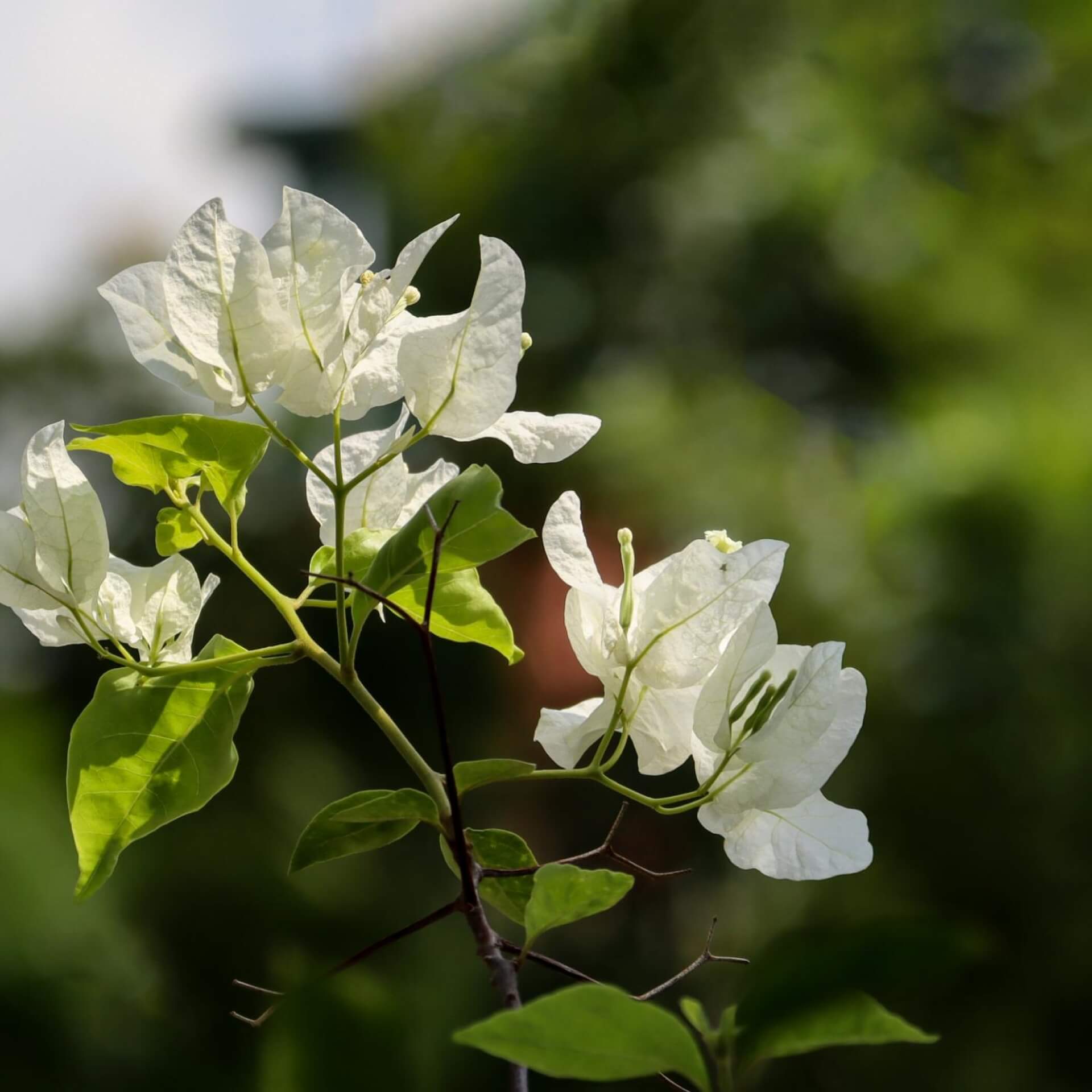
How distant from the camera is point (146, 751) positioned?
0.29 meters

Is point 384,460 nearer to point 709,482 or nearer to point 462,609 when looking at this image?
point 462,609

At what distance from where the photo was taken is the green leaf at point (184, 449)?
0.27m

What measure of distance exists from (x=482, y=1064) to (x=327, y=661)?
2.77 meters

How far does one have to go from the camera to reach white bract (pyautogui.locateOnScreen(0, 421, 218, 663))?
276 mm

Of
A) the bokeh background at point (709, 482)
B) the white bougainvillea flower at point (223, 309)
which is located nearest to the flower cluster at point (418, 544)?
the white bougainvillea flower at point (223, 309)

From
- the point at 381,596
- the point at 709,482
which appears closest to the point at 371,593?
the point at 381,596

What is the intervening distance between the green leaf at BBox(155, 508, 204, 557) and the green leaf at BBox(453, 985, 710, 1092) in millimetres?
173

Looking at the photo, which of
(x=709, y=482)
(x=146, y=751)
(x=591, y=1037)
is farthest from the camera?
(x=709, y=482)

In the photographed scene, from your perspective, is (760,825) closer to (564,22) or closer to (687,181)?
(687,181)

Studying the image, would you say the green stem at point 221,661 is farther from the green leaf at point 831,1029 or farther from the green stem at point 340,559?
the green leaf at point 831,1029

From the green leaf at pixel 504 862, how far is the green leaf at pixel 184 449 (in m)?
0.10

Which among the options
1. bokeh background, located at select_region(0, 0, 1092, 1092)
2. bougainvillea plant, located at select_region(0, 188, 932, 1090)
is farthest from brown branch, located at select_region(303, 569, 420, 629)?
bokeh background, located at select_region(0, 0, 1092, 1092)

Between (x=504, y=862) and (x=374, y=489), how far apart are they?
0.11 metres

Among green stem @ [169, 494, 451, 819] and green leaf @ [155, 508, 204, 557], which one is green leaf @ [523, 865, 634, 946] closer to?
green stem @ [169, 494, 451, 819]
